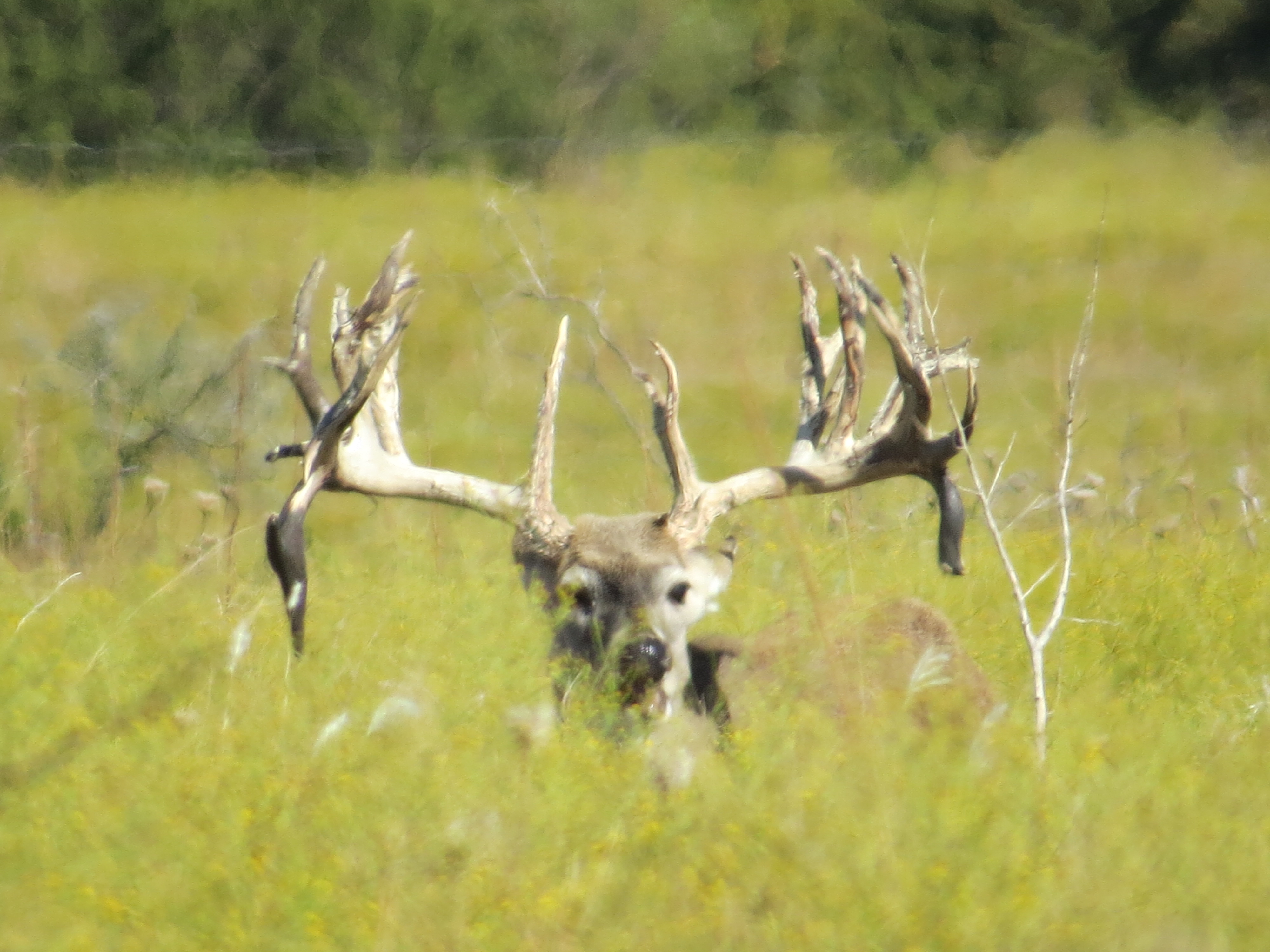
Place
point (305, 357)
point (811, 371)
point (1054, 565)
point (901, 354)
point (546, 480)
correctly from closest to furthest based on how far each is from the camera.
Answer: point (901, 354) < point (305, 357) < point (546, 480) < point (1054, 565) < point (811, 371)

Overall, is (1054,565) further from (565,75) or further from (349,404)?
(565,75)

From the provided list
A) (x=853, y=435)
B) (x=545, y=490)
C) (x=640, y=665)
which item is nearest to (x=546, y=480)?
(x=545, y=490)

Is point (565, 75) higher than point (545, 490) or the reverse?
higher

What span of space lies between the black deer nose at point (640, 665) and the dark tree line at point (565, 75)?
585 cm

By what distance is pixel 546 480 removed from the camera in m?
5.38

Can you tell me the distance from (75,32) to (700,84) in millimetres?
6121

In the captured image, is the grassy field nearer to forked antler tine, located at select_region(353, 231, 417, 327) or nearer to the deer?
the deer

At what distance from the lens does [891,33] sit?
1389 centimetres

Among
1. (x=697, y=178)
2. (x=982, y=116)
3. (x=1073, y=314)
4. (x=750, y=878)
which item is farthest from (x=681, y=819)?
(x=1073, y=314)

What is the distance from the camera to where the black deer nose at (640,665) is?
4.75 m

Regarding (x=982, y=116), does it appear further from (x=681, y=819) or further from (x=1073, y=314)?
(x=681, y=819)

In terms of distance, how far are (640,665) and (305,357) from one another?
1384 millimetres

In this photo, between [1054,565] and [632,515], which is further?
[632,515]

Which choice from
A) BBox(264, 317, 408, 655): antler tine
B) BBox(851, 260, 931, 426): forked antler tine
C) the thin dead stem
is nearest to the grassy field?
the thin dead stem
